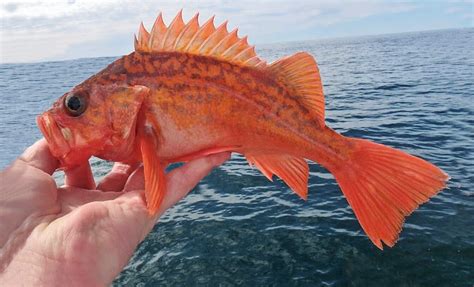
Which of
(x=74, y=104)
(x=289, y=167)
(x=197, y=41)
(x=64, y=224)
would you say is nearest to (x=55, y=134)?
(x=74, y=104)

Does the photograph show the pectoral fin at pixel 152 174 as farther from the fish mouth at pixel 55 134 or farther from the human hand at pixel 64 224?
the fish mouth at pixel 55 134

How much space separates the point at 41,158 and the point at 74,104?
0.66 m

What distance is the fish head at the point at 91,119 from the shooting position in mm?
3428

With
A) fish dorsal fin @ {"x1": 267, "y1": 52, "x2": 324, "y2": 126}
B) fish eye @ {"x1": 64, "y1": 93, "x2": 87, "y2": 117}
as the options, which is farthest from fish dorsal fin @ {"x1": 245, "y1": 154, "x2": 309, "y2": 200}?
fish eye @ {"x1": 64, "y1": 93, "x2": 87, "y2": 117}

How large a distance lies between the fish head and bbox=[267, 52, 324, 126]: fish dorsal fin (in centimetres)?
135

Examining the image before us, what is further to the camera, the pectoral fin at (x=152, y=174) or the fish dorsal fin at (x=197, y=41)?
the fish dorsal fin at (x=197, y=41)

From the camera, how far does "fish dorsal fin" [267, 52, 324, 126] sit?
3758 mm

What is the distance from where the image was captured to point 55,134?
3443mm

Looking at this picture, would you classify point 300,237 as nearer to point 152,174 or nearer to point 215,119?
point 215,119

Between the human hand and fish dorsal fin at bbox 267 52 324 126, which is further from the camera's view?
fish dorsal fin at bbox 267 52 324 126

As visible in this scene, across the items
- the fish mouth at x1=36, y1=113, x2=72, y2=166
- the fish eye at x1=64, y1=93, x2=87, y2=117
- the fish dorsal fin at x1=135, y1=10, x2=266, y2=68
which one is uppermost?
the fish dorsal fin at x1=135, y1=10, x2=266, y2=68

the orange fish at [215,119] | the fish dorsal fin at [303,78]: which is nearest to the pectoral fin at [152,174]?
the orange fish at [215,119]

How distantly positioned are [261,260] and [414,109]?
16.4m

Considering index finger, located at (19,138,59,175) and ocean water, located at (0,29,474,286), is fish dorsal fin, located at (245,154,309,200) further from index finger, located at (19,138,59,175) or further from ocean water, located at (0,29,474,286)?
ocean water, located at (0,29,474,286)
